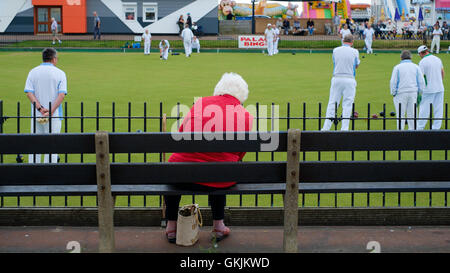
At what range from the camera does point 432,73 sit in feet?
37.2

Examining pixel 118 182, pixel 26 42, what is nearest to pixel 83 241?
pixel 118 182

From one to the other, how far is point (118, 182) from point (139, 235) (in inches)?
30.5

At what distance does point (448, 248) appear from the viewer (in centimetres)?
457

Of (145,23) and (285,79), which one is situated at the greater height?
(145,23)

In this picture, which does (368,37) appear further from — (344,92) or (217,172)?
(217,172)

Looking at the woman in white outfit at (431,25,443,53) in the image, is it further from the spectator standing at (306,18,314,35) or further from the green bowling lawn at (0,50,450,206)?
the spectator standing at (306,18,314,35)

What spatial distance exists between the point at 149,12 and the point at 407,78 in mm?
40837

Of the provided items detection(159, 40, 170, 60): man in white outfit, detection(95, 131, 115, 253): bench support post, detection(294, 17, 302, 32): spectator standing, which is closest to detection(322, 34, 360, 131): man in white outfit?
detection(95, 131, 115, 253): bench support post

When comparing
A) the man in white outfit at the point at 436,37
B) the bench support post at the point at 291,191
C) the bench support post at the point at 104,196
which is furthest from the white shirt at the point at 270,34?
the bench support post at the point at 104,196

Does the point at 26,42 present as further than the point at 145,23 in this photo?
No

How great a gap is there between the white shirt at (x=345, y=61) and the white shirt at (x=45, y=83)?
5.27 metres

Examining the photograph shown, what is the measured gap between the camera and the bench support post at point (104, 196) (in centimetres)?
414
